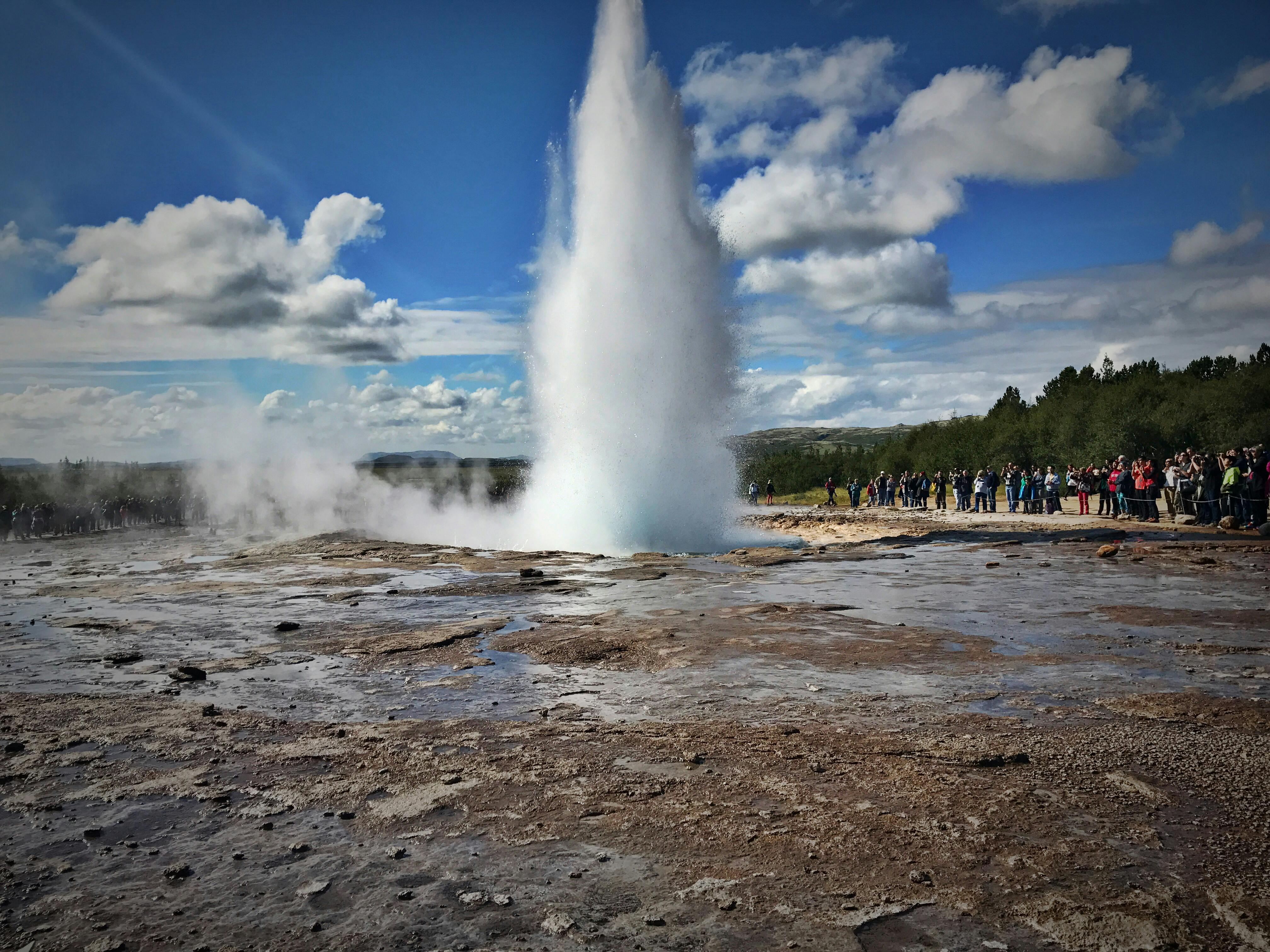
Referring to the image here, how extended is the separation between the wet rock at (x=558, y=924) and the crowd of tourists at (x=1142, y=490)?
78.3 ft

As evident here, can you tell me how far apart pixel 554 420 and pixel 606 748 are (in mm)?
18379

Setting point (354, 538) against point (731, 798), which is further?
point (354, 538)

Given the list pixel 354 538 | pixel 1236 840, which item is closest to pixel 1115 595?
pixel 1236 840

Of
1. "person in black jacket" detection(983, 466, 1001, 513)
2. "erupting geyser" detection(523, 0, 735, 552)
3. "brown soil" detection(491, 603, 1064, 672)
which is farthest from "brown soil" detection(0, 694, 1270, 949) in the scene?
"person in black jacket" detection(983, 466, 1001, 513)

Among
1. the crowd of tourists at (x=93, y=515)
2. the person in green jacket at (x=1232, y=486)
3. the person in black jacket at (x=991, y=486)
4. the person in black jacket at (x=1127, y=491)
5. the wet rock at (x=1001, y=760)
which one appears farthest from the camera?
the crowd of tourists at (x=93, y=515)

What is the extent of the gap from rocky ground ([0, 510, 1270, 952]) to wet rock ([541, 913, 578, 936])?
18 millimetres

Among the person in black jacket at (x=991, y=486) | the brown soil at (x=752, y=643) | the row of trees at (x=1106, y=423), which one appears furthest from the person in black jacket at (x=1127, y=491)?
the brown soil at (x=752, y=643)

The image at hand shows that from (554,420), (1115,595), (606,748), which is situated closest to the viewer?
(606,748)

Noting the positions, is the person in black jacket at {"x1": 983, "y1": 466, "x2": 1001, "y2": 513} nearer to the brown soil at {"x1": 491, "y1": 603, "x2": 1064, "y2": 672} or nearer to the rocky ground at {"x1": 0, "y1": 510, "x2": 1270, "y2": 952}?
the rocky ground at {"x1": 0, "y1": 510, "x2": 1270, "y2": 952}

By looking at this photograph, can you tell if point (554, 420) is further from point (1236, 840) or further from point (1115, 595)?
point (1236, 840)

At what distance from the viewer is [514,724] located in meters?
5.88

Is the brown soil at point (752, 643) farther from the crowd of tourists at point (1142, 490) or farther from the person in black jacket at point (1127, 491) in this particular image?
the person in black jacket at point (1127, 491)

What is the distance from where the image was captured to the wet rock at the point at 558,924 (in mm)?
3078

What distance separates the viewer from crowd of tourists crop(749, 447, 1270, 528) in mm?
21406
